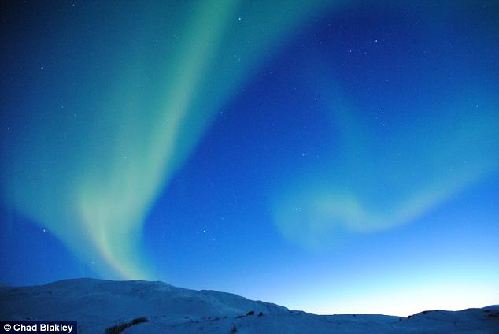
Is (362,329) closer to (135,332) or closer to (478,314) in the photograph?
(478,314)

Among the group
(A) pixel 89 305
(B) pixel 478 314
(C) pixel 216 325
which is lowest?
(B) pixel 478 314

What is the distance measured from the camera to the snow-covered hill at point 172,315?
14406 mm

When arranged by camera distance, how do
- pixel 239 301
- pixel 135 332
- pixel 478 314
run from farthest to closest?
pixel 239 301, pixel 478 314, pixel 135 332

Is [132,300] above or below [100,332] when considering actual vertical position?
above

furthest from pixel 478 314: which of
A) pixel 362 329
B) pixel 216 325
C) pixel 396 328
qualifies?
pixel 216 325

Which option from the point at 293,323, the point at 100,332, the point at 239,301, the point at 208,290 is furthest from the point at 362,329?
the point at 208,290

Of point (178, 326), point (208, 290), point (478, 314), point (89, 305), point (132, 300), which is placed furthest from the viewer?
point (208, 290)

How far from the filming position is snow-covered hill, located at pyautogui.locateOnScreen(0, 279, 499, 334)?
14.4 m

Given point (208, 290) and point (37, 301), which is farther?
point (208, 290)

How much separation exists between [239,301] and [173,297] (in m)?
6.83

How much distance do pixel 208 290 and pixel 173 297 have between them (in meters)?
7.75

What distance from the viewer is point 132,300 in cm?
2198

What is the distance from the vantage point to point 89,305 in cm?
2016

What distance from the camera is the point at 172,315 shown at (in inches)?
727
